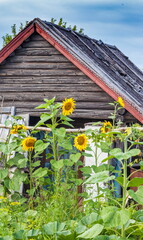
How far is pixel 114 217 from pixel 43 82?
10436 millimetres

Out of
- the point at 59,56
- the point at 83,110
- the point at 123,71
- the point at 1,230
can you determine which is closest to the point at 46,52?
the point at 59,56

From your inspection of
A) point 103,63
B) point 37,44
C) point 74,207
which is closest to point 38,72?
point 37,44

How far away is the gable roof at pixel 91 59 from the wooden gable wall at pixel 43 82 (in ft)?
1.10

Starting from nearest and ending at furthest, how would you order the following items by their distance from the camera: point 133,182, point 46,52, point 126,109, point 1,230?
point 133,182 < point 1,230 < point 126,109 < point 46,52

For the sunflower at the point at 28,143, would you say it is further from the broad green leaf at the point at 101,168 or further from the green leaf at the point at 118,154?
the green leaf at the point at 118,154

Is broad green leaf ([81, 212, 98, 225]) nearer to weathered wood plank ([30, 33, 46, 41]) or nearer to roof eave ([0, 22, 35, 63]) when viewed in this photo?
roof eave ([0, 22, 35, 63])

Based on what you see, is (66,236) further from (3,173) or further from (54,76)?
(54,76)

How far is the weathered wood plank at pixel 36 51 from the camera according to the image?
13.9 m

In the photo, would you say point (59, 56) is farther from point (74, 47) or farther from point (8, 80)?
point (8, 80)

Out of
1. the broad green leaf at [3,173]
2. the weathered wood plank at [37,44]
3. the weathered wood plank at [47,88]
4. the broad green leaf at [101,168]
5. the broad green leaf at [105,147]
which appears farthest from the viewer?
the weathered wood plank at [37,44]

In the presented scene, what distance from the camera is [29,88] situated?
13930 millimetres

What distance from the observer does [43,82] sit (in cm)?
1378

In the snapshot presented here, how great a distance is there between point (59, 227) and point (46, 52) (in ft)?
33.9

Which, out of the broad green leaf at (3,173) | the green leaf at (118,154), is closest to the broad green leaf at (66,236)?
the green leaf at (118,154)
